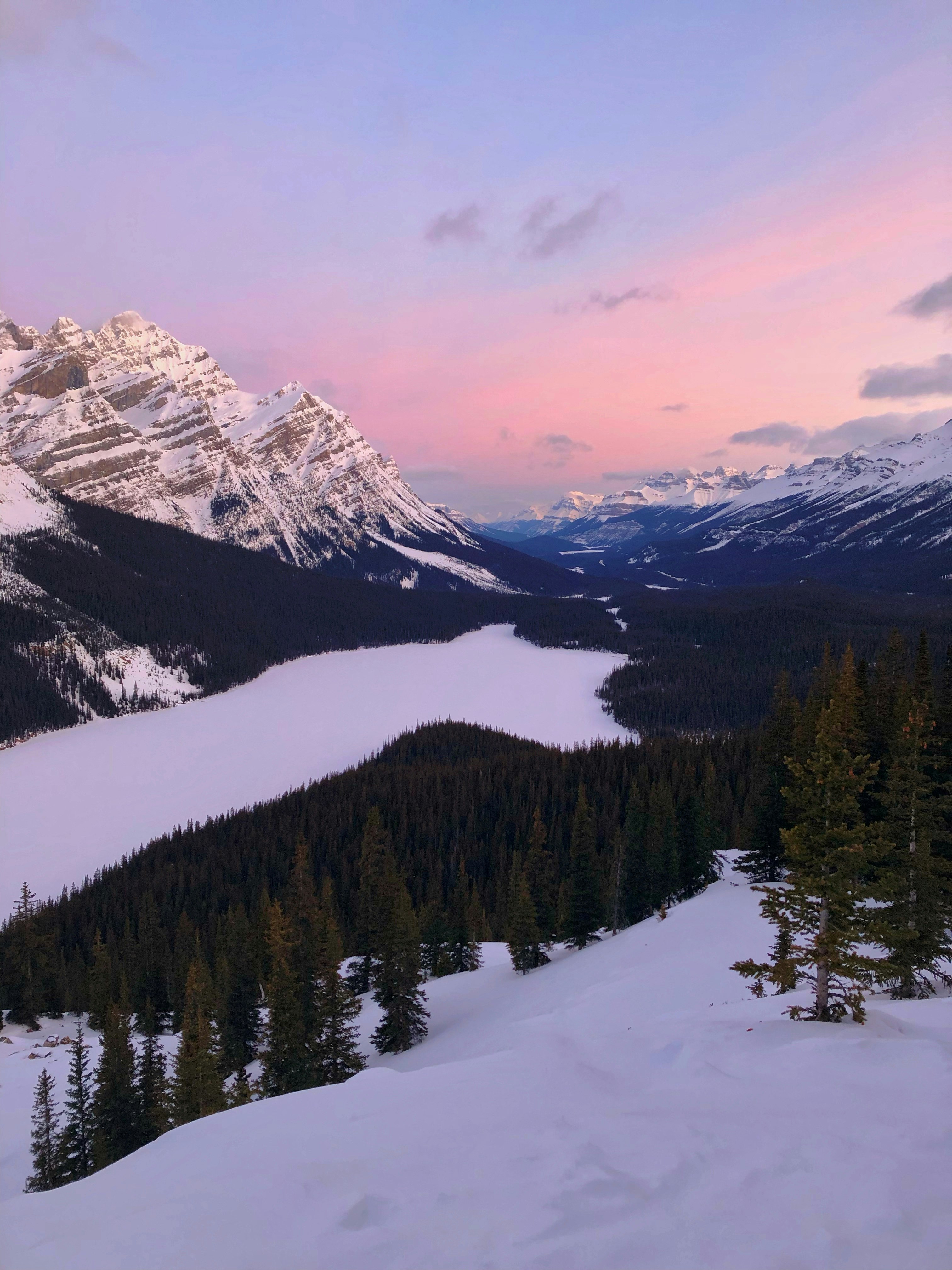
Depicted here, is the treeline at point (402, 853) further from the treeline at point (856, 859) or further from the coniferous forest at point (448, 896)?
the treeline at point (856, 859)

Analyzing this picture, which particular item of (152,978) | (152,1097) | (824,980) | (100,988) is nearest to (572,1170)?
(824,980)

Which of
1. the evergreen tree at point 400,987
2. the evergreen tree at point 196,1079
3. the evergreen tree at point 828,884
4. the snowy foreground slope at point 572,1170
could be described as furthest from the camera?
the evergreen tree at point 400,987

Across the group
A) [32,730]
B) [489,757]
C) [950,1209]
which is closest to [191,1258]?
[950,1209]

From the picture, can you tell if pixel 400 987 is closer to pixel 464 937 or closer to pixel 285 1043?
pixel 285 1043

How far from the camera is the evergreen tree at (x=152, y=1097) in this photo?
A: 32219 mm

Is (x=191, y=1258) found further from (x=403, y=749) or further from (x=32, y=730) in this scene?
(x=32, y=730)

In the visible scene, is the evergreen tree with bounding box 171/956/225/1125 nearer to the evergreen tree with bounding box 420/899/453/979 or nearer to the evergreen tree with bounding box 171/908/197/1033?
the evergreen tree with bounding box 171/908/197/1033

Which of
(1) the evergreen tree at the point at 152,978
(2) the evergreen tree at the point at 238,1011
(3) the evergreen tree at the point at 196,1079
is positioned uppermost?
(3) the evergreen tree at the point at 196,1079

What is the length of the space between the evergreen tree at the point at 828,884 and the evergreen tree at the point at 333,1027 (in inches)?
1005

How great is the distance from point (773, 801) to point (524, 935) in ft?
60.7

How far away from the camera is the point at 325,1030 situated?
35.2 meters

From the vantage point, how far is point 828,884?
16078 mm

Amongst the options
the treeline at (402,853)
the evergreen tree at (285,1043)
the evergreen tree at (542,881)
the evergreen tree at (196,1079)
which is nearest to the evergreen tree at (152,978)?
the treeline at (402,853)

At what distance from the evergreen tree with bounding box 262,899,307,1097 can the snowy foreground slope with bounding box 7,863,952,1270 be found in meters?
21.7
